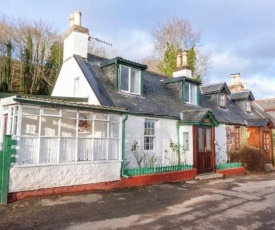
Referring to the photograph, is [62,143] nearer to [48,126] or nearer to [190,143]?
[48,126]

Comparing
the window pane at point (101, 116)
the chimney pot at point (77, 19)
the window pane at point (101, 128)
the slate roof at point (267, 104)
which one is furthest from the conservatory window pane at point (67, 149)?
the slate roof at point (267, 104)

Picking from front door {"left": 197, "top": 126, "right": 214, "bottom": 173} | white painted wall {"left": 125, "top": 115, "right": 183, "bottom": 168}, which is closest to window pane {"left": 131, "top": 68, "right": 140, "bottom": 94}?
white painted wall {"left": 125, "top": 115, "right": 183, "bottom": 168}


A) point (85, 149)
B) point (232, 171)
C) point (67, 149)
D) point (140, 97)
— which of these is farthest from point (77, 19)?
point (232, 171)

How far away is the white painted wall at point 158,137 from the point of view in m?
12.4

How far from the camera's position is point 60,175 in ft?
29.9

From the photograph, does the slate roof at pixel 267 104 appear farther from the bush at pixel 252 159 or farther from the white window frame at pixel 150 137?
the white window frame at pixel 150 137

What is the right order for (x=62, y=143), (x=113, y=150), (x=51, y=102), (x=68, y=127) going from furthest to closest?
(x=68, y=127) < (x=113, y=150) < (x=62, y=143) < (x=51, y=102)

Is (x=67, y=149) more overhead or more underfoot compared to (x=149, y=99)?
more underfoot

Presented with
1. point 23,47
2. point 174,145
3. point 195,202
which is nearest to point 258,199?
point 195,202

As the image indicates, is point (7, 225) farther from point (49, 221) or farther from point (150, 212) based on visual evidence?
point (150, 212)

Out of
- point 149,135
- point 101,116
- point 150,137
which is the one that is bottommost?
point 150,137

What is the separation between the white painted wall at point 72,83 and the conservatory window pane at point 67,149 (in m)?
2.92

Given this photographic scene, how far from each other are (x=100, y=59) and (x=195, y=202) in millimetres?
11544

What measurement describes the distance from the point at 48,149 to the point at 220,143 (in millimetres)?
12834
